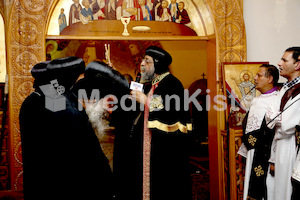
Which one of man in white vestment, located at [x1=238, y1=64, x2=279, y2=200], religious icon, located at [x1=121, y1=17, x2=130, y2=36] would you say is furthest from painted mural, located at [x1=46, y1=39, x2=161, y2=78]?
man in white vestment, located at [x1=238, y1=64, x2=279, y2=200]

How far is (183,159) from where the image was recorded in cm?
327

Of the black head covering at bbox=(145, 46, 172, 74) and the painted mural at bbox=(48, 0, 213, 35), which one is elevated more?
the painted mural at bbox=(48, 0, 213, 35)

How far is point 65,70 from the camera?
216 cm

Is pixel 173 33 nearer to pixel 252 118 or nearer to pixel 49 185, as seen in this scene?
pixel 252 118

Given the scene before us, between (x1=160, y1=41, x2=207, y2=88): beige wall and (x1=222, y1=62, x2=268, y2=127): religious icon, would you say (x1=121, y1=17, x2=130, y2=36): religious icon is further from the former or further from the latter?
(x1=222, y1=62, x2=268, y2=127): religious icon

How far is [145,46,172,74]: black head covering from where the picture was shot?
3305mm

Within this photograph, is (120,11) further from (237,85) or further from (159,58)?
(237,85)

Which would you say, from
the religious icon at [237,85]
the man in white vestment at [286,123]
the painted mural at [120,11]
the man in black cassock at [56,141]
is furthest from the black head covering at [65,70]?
the religious icon at [237,85]

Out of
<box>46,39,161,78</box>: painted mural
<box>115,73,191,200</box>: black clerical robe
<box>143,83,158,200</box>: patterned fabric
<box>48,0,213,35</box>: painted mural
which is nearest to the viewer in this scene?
<box>115,73,191,200</box>: black clerical robe

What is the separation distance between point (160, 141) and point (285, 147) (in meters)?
1.32

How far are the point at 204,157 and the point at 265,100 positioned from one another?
2772mm

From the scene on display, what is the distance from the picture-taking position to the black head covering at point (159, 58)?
3305 mm

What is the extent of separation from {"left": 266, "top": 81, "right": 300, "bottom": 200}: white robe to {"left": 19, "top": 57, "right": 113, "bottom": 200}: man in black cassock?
1728 millimetres

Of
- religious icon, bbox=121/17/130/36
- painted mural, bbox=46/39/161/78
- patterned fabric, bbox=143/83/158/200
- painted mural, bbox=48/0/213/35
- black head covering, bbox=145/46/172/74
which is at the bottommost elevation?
patterned fabric, bbox=143/83/158/200
